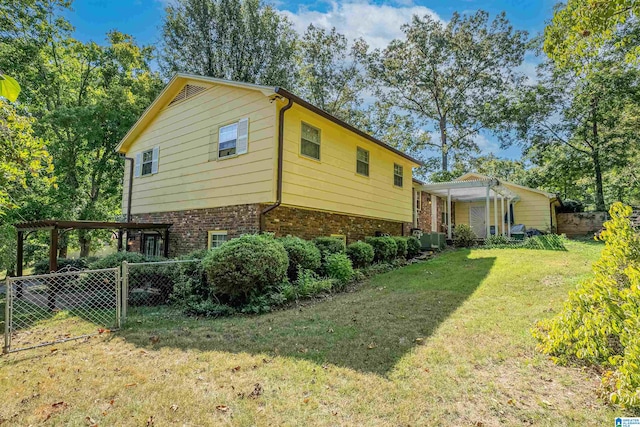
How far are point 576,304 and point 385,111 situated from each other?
23869mm

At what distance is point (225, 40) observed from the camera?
67.9ft

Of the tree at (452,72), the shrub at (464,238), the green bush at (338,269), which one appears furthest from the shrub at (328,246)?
the tree at (452,72)

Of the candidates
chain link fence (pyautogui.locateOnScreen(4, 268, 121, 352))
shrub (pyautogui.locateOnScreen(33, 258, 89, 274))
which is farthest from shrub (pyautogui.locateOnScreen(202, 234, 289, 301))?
shrub (pyautogui.locateOnScreen(33, 258, 89, 274))

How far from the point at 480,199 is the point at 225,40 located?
59.3 ft

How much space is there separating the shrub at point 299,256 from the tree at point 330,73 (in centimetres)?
1845

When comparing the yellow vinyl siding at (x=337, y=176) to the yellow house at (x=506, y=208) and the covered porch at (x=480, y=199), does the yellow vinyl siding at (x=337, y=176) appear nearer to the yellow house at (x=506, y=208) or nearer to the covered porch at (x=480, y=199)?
the covered porch at (x=480, y=199)

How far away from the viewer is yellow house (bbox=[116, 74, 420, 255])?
338 inches

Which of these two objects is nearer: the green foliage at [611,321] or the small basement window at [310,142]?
the green foliage at [611,321]

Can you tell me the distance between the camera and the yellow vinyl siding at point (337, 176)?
8.80m

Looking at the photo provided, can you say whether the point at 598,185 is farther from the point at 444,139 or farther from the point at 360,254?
the point at 360,254

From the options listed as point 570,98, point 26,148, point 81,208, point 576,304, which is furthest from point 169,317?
point 570,98

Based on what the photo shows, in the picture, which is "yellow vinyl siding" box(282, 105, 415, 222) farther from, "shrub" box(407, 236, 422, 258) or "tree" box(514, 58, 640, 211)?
"tree" box(514, 58, 640, 211)

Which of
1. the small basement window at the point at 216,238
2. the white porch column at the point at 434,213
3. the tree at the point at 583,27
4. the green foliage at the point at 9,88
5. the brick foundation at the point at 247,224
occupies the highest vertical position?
the tree at the point at 583,27

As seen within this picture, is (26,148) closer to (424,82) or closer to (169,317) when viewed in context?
(169,317)
